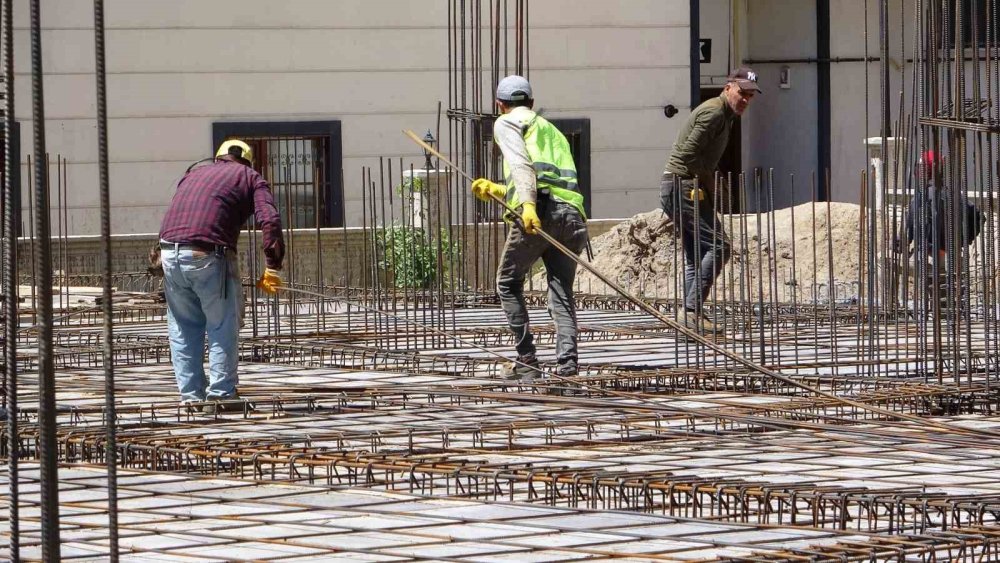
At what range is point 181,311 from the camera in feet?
25.3

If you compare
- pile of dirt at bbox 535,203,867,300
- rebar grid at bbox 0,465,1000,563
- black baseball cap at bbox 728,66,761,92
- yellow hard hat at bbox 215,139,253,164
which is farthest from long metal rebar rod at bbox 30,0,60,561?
pile of dirt at bbox 535,203,867,300

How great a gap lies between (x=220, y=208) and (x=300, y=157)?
1285cm

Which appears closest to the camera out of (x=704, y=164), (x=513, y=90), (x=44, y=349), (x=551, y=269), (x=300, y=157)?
(x=44, y=349)

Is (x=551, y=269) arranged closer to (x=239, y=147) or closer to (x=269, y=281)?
(x=269, y=281)

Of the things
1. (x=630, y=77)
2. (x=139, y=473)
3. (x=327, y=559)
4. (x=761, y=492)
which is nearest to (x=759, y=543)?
(x=761, y=492)

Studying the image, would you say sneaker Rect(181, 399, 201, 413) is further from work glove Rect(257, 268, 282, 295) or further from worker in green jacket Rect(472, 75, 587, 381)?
worker in green jacket Rect(472, 75, 587, 381)

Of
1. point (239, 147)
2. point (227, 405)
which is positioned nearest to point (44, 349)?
point (227, 405)

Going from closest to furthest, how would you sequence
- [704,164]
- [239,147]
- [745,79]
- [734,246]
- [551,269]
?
1. [239,147]
2. [551,269]
3. [745,79]
4. [704,164]
5. [734,246]

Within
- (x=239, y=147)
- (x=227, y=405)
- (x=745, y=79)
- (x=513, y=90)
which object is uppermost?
(x=745, y=79)

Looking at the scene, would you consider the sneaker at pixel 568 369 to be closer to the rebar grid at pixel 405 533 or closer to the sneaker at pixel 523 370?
the sneaker at pixel 523 370

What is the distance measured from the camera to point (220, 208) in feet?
25.1

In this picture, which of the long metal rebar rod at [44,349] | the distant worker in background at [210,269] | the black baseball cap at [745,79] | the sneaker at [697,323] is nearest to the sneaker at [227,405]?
the distant worker in background at [210,269]

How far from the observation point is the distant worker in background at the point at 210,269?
7.59 meters

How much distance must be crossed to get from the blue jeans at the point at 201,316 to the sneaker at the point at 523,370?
149cm
